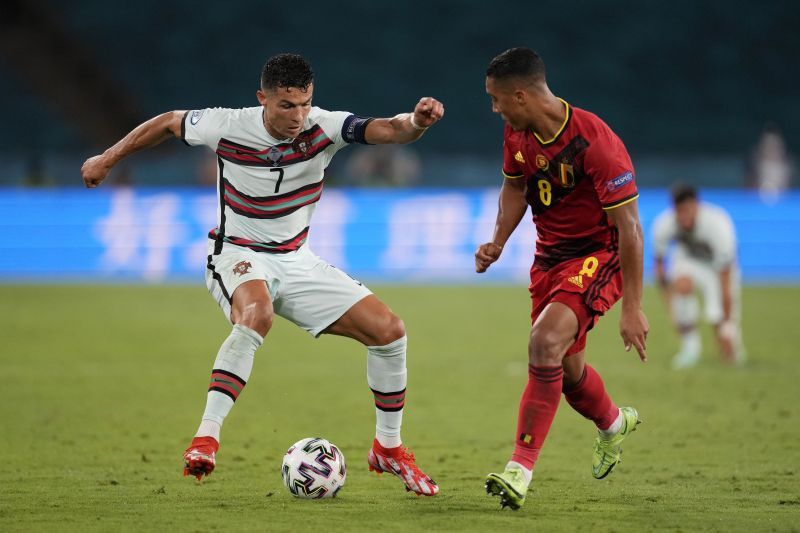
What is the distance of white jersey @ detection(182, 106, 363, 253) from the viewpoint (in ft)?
17.8

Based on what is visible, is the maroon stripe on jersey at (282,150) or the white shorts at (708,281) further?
the white shorts at (708,281)

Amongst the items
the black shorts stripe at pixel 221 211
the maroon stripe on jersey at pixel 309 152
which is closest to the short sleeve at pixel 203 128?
the black shorts stripe at pixel 221 211

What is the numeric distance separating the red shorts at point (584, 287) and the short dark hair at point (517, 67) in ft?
3.02

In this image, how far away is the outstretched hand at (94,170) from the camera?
5.30 m

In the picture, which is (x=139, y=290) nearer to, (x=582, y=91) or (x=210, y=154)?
(x=210, y=154)

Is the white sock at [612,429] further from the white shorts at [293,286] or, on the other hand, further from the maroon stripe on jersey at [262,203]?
the maroon stripe on jersey at [262,203]

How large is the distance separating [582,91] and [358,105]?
201 inches

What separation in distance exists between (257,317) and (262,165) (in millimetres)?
808

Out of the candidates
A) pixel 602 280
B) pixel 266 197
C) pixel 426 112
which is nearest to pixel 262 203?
pixel 266 197

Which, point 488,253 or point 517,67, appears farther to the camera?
point 488,253

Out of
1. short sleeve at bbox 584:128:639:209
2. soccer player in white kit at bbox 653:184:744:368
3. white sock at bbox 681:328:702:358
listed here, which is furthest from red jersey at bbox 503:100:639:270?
white sock at bbox 681:328:702:358

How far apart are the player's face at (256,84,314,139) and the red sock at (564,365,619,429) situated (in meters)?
1.85

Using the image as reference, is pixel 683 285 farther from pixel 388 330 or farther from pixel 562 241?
pixel 388 330

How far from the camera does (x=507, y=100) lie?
16.3 ft
